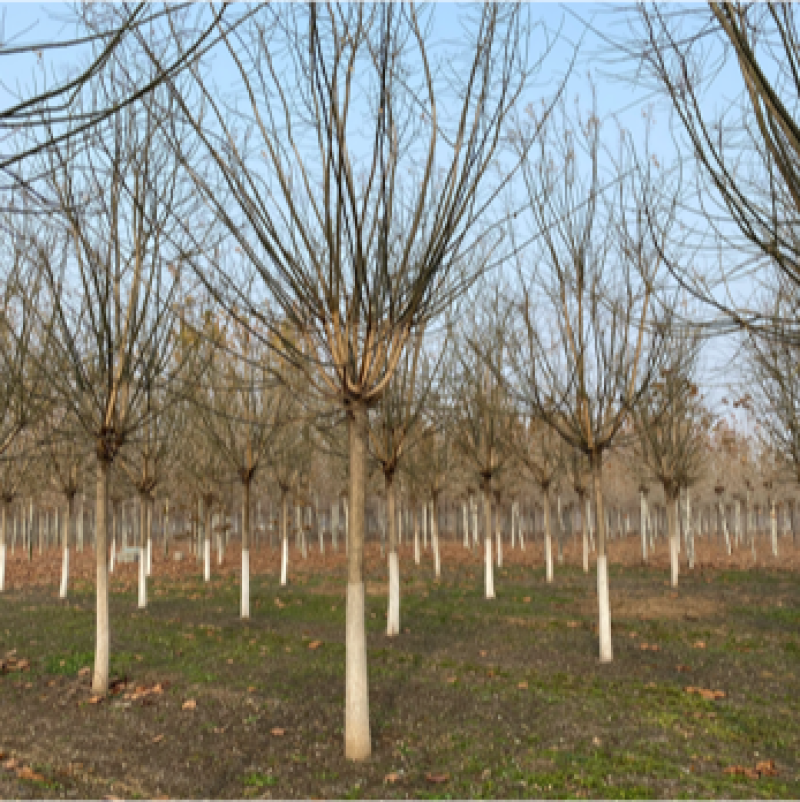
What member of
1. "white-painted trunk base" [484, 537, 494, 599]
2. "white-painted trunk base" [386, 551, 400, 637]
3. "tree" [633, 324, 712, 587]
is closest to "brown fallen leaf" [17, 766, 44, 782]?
"white-painted trunk base" [386, 551, 400, 637]

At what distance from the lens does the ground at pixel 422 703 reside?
4867mm

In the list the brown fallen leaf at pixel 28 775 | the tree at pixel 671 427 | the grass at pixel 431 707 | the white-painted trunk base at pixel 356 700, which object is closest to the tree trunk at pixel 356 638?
the white-painted trunk base at pixel 356 700

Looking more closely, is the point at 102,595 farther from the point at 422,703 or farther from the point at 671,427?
the point at 671,427

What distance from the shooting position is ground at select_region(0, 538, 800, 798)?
4.87 meters

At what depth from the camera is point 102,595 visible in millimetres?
7672

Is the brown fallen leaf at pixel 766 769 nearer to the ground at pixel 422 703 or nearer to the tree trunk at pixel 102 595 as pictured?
the ground at pixel 422 703

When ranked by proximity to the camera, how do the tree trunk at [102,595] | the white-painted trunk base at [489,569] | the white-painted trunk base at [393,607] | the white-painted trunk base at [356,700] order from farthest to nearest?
1. the white-painted trunk base at [489,569]
2. the white-painted trunk base at [393,607]
3. the tree trunk at [102,595]
4. the white-painted trunk base at [356,700]

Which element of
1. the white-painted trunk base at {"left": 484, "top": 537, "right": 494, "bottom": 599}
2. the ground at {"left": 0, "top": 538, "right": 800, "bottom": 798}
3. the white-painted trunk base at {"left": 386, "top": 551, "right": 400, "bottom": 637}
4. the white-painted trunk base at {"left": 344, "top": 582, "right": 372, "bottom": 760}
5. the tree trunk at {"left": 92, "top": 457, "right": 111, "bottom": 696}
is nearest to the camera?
the ground at {"left": 0, "top": 538, "right": 800, "bottom": 798}

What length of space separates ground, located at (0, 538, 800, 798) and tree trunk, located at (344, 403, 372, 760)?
0.21 meters

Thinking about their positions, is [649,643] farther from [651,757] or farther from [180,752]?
[180,752]

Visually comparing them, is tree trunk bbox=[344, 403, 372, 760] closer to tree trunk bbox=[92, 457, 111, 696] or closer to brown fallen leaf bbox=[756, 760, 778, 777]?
brown fallen leaf bbox=[756, 760, 778, 777]

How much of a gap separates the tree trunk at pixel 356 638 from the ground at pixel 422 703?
0.21 m

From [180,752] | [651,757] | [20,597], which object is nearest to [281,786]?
[180,752]

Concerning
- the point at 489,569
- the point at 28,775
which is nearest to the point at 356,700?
the point at 28,775
